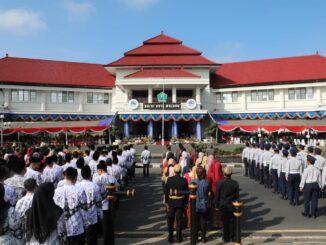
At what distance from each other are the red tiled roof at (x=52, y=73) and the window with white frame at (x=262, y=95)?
16.2m

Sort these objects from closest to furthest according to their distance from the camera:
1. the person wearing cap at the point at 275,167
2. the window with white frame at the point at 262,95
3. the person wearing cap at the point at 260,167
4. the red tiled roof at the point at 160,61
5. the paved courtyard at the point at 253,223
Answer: the paved courtyard at the point at 253,223, the person wearing cap at the point at 275,167, the person wearing cap at the point at 260,167, the red tiled roof at the point at 160,61, the window with white frame at the point at 262,95

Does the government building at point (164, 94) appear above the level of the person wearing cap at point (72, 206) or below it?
above

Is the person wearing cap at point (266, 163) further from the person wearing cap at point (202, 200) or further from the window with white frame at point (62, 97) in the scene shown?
the window with white frame at point (62, 97)

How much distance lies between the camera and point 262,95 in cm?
3819

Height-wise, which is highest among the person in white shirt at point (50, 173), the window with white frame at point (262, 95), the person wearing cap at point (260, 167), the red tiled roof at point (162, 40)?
the red tiled roof at point (162, 40)

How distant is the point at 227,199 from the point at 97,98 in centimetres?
3406

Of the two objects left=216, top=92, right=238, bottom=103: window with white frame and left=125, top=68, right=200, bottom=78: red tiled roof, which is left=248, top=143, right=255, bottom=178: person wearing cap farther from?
left=216, top=92, right=238, bottom=103: window with white frame

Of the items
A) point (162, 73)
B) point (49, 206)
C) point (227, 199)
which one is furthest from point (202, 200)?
point (162, 73)

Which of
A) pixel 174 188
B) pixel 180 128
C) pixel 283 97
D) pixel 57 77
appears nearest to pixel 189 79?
pixel 180 128

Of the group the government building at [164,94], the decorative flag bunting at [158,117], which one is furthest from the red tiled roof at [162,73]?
the decorative flag bunting at [158,117]

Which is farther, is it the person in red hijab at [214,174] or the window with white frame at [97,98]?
the window with white frame at [97,98]

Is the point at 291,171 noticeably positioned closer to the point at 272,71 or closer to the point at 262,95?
the point at 262,95

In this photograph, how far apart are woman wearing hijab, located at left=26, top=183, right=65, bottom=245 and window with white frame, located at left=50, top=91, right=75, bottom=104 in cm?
3510

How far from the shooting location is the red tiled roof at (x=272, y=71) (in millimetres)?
36719
